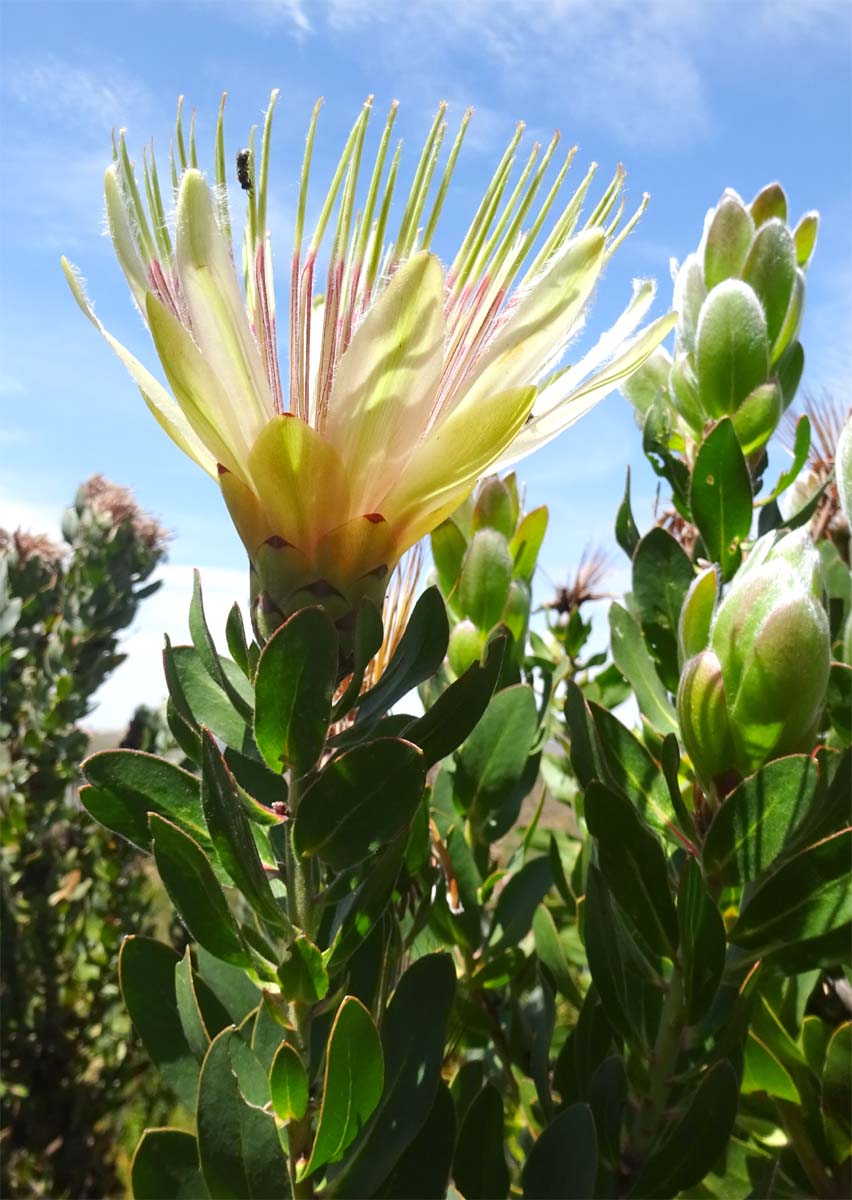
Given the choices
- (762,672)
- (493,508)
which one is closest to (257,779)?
(762,672)

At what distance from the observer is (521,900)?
3.35ft

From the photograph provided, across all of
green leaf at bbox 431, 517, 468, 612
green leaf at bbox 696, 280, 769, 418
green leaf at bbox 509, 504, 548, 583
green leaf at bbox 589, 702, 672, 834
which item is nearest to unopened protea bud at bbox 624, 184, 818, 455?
green leaf at bbox 696, 280, 769, 418

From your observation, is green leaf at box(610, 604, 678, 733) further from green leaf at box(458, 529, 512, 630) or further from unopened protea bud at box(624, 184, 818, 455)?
unopened protea bud at box(624, 184, 818, 455)

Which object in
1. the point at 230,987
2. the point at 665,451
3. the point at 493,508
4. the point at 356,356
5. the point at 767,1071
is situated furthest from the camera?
the point at 665,451

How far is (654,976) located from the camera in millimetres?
772

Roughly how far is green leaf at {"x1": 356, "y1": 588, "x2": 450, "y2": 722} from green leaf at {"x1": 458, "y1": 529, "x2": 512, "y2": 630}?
0.38 metres

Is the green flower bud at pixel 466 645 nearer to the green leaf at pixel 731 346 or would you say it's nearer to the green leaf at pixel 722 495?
the green leaf at pixel 722 495

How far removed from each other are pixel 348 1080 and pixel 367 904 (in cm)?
11

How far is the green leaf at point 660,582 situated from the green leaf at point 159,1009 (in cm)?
60

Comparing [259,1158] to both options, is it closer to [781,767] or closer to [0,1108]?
[781,767]

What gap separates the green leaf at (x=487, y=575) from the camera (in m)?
1.03

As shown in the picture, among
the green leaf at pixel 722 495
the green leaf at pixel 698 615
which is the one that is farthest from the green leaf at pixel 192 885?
the green leaf at pixel 722 495

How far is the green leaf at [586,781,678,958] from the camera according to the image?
0.71 meters

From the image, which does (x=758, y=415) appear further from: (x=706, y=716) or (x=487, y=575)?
(x=706, y=716)
